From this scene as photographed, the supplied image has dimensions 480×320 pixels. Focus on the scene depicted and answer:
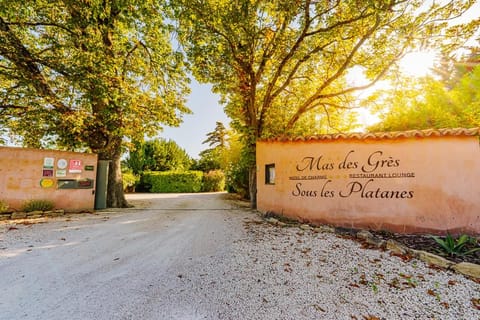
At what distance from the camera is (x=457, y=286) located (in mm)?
2479

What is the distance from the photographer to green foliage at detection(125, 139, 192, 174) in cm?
2100

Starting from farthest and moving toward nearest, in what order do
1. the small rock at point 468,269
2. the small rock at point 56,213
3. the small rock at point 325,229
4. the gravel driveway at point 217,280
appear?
1. the small rock at point 56,213
2. the small rock at point 325,229
3. the small rock at point 468,269
4. the gravel driveway at point 217,280

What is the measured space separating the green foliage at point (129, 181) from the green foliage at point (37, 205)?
36.5ft

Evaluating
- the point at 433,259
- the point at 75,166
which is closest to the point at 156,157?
the point at 75,166

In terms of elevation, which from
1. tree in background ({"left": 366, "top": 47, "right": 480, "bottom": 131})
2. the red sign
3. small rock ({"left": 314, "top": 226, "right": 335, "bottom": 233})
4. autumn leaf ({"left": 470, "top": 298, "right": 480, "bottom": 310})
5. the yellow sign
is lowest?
autumn leaf ({"left": 470, "top": 298, "right": 480, "bottom": 310})

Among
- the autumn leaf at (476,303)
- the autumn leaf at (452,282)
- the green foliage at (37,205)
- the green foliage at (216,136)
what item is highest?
the green foliage at (216,136)

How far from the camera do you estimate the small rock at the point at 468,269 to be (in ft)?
8.91

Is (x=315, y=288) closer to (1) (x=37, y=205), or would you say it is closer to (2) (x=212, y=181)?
(1) (x=37, y=205)

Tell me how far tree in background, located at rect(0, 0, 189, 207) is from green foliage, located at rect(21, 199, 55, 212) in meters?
2.07

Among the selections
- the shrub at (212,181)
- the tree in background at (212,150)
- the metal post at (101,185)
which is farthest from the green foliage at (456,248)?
the tree in background at (212,150)

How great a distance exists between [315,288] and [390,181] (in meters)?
3.68

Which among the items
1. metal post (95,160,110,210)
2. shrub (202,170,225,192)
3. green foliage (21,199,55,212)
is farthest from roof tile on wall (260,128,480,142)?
shrub (202,170,225,192)

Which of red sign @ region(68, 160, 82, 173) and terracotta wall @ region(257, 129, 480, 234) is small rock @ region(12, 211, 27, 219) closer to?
red sign @ region(68, 160, 82, 173)

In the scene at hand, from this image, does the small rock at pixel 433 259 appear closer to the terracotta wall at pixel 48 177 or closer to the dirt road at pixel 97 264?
the dirt road at pixel 97 264
